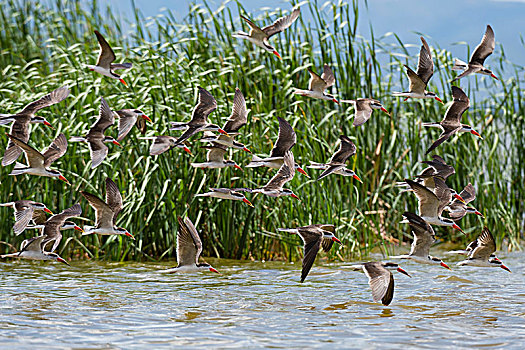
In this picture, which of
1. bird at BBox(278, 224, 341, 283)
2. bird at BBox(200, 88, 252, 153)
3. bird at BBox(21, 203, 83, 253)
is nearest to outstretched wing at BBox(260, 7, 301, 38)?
bird at BBox(200, 88, 252, 153)

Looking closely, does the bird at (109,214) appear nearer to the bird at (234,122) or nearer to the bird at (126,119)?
the bird at (126,119)

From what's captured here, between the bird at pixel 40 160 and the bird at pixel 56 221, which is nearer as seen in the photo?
the bird at pixel 40 160

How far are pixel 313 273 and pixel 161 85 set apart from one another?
2.42 m

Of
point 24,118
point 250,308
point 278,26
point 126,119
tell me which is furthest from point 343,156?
point 24,118

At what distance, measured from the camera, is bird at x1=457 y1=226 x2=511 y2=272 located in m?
5.15

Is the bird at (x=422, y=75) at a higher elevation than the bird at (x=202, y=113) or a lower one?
higher

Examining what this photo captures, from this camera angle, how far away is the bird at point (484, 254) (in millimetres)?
5152

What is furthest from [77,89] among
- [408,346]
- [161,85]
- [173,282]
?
[408,346]

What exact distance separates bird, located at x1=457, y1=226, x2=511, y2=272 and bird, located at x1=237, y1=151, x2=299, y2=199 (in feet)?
4.66

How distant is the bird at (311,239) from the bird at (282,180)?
388 millimetres

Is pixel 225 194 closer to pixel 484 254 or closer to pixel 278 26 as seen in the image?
pixel 278 26

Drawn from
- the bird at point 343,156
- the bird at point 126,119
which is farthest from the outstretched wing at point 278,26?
the bird at point 126,119

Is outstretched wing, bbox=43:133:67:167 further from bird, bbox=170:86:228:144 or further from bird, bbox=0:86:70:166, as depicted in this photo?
bird, bbox=170:86:228:144

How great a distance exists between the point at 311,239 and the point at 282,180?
31.9 inches
